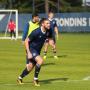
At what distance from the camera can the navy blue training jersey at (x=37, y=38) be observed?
50.0ft

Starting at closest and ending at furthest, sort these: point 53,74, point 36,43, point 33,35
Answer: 1. point 33,35
2. point 36,43
3. point 53,74

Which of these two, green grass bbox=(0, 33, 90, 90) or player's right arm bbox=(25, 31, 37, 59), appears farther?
player's right arm bbox=(25, 31, 37, 59)

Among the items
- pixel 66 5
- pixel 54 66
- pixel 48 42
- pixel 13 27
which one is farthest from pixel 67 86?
pixel 66 5

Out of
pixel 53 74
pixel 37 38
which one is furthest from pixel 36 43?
pixel 53 74

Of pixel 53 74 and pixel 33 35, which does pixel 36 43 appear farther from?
pixel 53 74

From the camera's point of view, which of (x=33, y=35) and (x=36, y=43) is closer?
(x=33, y=35)

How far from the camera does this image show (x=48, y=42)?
2548 centimetres

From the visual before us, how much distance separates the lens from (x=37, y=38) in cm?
1533

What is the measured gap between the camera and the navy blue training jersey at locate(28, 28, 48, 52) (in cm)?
1525

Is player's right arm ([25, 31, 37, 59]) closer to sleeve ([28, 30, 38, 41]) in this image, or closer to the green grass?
sleeve ([28, 30, 38, 41])

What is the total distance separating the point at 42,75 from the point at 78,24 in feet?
147

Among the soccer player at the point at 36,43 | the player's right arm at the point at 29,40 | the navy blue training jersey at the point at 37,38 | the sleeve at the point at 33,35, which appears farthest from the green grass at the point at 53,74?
the sleeve at the point at 33,35

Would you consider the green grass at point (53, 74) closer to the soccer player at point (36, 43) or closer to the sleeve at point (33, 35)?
the soccer player at point (36, 43)

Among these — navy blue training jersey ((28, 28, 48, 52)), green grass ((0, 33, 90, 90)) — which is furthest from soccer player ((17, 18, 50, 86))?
green grass ((0, 33, 90, 90))
